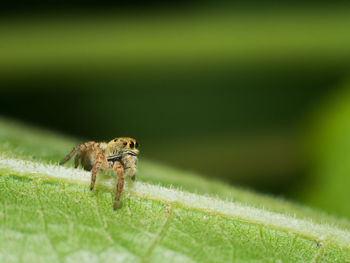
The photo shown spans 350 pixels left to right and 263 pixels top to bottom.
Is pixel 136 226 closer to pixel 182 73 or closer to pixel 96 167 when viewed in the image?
pixel 96 167

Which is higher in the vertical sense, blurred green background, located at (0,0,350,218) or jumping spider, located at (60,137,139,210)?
blurred green background, located at (0,0,350,218)

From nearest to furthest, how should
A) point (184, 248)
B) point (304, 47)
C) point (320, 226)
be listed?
point (184, 248) < point (320, 226) < point (304, 47)

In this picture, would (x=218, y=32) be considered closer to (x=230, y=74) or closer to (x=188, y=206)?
(x=230, y=74)

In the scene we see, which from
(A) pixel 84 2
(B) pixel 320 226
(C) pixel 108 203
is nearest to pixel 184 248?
(C) pixel 108 203

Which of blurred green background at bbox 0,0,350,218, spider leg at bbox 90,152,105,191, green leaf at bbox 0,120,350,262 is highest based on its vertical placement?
blurred green background at bbox 0,0,350,218

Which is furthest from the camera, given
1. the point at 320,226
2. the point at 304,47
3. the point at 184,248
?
the point at 304,47

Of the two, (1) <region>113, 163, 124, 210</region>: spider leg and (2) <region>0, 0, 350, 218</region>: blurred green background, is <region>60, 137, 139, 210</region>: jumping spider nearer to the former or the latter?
(1) <region>113, 163, 124, 210</region>: spider leg

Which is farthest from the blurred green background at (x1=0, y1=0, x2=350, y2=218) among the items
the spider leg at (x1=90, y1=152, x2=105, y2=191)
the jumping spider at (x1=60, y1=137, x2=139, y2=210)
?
the spider leg at (x1=90, y1=152, x2=105, y2=191)

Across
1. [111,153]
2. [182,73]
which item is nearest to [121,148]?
[111,153]
